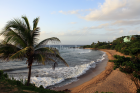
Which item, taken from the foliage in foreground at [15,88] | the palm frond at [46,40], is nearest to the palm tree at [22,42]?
the palm frond at [46,40]

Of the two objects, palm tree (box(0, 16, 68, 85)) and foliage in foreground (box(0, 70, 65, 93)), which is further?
palm tree (box(0, 16, 68, 85))

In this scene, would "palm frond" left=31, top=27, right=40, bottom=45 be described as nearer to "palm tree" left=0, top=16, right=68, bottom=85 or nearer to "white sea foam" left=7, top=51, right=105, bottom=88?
"palm tree" left=0, top=16, right=68, bottom=85

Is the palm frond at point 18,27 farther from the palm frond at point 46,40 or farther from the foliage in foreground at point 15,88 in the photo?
the foliage in foreground at point 15,88

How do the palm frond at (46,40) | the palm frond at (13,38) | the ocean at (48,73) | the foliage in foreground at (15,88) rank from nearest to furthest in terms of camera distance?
the foliage in foreground at (15,88), the palm frond at (13,38), the palm frond at (46,40), the ocean at (48,73)

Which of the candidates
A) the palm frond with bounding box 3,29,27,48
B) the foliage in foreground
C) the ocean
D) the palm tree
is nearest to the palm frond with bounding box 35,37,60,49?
the palm tree

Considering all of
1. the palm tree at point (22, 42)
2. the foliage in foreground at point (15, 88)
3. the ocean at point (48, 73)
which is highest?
the palm tree at point (22, 42)

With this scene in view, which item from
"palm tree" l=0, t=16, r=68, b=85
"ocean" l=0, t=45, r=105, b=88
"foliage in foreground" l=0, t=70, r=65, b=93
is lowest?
"ocean" l=0, t=45, r=105, b=88

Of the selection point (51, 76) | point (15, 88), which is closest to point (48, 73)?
point (51, 76)

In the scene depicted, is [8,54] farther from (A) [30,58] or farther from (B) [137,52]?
(B) [137,52]

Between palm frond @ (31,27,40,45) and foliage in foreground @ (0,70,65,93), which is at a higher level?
palm frond @ (31,27,40,45)

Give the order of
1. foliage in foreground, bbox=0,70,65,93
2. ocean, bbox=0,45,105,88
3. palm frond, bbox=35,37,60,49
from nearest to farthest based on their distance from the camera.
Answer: foliage in foreground, bbox=0,70,65,93 < palm frond, bbox=35,37,60,49 < ocean, bbox=0,45,105,88

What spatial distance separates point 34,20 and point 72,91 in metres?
6.84

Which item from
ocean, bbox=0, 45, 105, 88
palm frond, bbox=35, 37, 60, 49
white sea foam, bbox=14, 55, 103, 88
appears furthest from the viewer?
ocean, bbox=0, 45, 105, 88

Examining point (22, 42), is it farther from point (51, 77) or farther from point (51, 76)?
point (51, 76)
